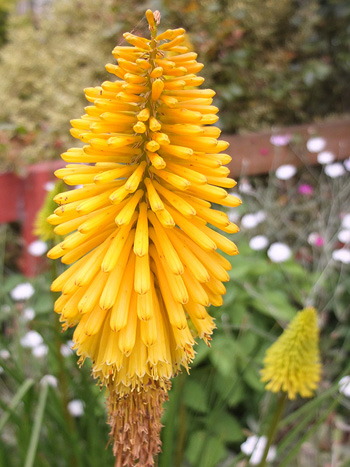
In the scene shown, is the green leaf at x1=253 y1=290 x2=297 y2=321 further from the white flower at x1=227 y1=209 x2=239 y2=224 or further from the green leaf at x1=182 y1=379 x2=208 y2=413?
the white flower at x1=227 y1=209 x2=239 y2=224

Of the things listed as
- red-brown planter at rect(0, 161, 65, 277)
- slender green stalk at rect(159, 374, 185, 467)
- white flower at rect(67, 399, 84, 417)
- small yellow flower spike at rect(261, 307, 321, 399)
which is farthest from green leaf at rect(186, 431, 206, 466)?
red-brown planter at rect(0, 161, 65, 277)

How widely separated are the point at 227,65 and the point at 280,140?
3.67 ft

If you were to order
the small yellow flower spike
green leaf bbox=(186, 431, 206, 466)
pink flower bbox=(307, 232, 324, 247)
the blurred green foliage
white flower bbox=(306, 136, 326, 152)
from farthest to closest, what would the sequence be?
the blurred green foliage, white flower bbox=(306, 136, 326, 152), pink flower bbox=(307, 232, 324, 247), green leaf bbox=(186, 431, 206, 466), the small yellow flower spike

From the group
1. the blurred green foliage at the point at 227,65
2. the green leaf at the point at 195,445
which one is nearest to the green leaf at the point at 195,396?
the green leaf at the point at 195,445

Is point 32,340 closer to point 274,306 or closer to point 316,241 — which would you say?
point 274,306

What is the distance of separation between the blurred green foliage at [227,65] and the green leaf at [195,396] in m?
2.49

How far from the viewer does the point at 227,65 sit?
14.2ft

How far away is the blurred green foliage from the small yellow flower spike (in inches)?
121

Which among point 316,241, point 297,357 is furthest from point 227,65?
point 297,357

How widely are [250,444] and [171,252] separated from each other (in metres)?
1.40

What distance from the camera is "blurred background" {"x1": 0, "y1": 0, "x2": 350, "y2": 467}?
2604 millimetres

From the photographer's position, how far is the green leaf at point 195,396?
2.15 meters

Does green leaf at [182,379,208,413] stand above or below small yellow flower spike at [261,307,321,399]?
below

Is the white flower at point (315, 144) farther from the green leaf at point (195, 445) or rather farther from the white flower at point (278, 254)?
the green leaf at point (195, 445)
